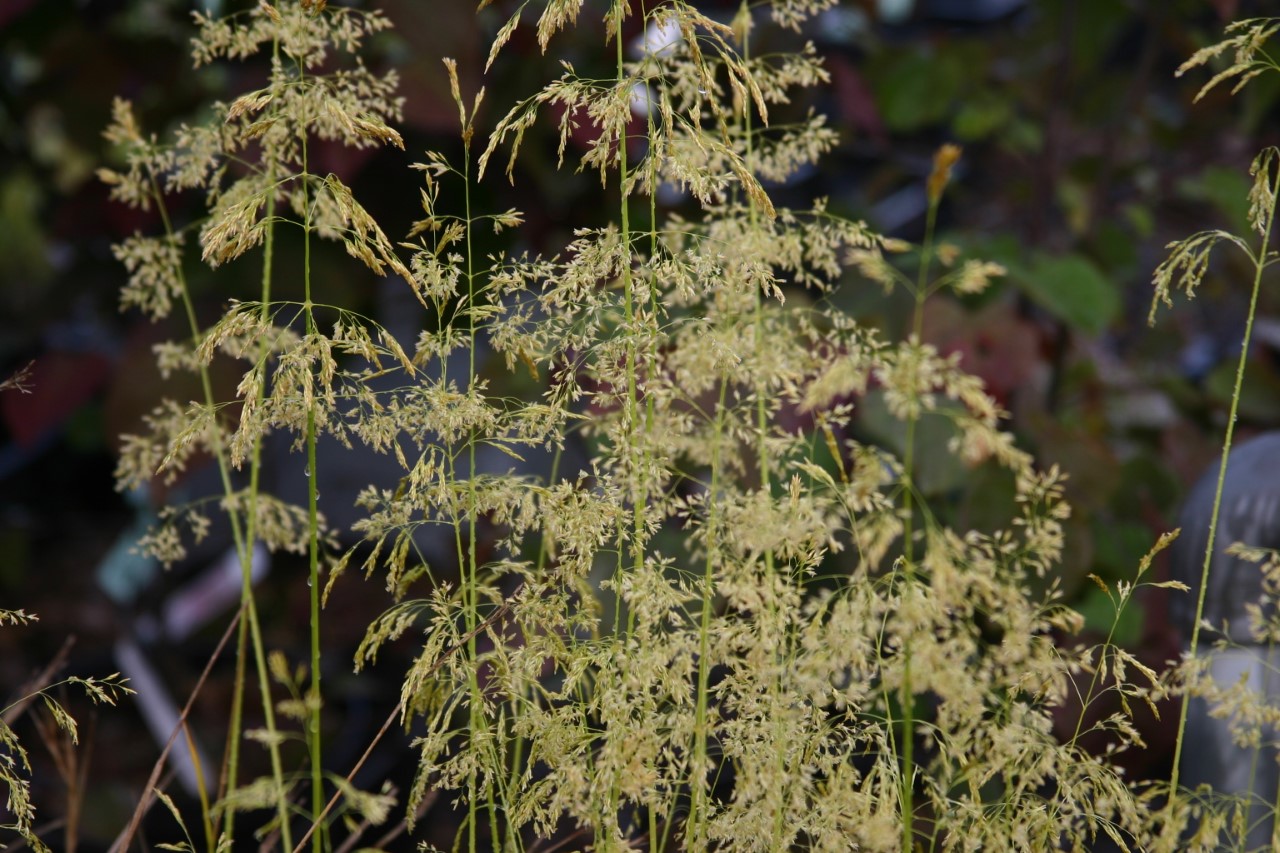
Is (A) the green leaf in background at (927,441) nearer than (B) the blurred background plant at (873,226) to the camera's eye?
Yes

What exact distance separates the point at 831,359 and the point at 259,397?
347 mm

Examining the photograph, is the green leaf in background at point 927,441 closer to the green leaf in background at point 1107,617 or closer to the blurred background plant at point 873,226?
the blurred background plant at point 873,226

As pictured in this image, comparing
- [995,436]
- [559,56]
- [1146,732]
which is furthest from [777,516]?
[559,56]

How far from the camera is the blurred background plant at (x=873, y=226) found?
A: 141 centimetres

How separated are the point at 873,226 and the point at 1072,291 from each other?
0.26m

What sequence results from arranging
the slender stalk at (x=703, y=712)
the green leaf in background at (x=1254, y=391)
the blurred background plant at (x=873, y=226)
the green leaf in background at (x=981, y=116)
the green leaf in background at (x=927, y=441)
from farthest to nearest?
1. the green leaf in background at (x=981, y=116)
2. the green leaf in background at (x=1254, y=391)
3. the blurred background plant at (x=873, y=226)
4. the green leaf in background at (x=927, y=441)
5. the slender stalk at (x=703, y=712)

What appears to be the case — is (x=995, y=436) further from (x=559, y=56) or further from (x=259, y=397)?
(x=559, y=56)

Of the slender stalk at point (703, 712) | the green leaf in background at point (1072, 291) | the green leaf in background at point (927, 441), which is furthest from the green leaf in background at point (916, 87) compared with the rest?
the slender stalk at point (703, 712)

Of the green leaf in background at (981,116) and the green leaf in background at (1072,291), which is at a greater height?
the green leaf in background at (981,116)

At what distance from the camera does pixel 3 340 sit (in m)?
1.99

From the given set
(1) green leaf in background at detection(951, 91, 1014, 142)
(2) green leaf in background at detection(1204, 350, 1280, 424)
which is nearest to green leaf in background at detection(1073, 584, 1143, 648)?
(2) green leaf in background at detection(1204, 350, 1280, 424)

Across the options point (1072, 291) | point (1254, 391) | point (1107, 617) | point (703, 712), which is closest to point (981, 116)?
point (1254, 391)

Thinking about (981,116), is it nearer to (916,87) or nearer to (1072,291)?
(916,87)

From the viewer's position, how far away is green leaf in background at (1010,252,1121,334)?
4.68 ft
